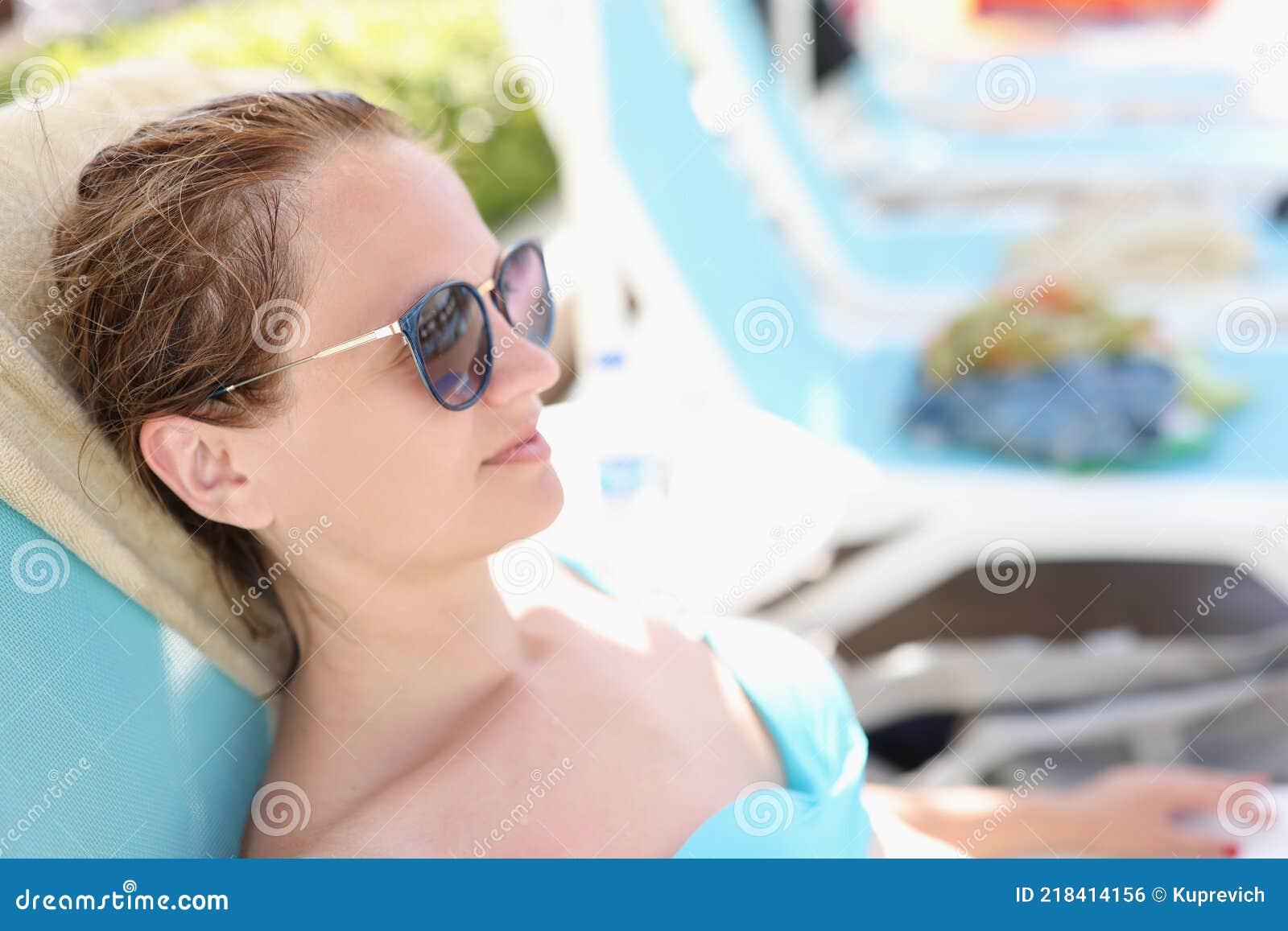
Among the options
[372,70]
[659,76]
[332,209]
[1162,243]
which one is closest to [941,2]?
[372,70]

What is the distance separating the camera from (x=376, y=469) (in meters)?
1.01

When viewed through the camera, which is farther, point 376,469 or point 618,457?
point 618,457

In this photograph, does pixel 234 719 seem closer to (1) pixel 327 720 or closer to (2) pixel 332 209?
(1) pixel 327 720

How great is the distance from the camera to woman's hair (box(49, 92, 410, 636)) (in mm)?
968

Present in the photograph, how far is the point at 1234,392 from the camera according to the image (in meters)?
2.61
